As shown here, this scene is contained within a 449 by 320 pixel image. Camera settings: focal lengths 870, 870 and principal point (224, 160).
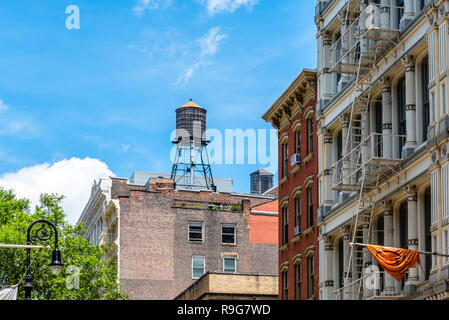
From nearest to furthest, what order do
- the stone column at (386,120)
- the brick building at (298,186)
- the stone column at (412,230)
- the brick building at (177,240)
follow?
the stone column at (412,230) → the stone column at (386,120) → the brick building at (298,186) → the brick building at (177,240)

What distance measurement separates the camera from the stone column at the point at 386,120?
1252 inches

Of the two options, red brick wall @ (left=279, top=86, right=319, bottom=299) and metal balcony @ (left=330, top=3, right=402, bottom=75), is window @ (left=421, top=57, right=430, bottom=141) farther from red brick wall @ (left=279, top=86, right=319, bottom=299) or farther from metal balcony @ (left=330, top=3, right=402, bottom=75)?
red brick wall @ (left=279, top=86, right=319, bottom=299)

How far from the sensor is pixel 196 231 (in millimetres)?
76625

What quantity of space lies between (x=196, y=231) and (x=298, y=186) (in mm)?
33698

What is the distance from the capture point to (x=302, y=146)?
1716 inches

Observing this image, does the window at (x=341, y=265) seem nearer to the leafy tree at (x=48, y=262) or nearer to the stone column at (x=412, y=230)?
the stone column at (x=412, y=230)

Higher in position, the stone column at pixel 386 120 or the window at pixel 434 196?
the stone column at pixel 386 120

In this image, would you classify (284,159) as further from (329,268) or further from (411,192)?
(411,192)

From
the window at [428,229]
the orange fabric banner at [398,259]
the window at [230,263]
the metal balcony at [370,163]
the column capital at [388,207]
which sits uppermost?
the metal balcony at [370,163]

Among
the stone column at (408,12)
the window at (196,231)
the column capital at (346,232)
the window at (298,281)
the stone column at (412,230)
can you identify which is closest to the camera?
the stone column at (412,230)

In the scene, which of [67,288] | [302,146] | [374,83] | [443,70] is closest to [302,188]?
[302,146]

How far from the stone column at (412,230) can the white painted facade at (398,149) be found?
0.03 m

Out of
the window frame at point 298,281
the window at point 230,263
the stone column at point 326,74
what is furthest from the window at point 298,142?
the window at point 230,263
